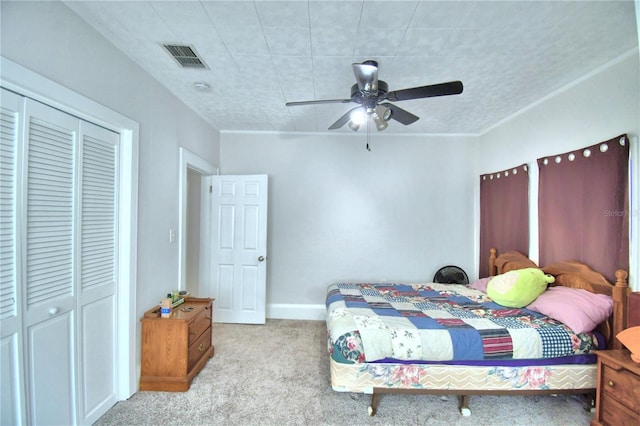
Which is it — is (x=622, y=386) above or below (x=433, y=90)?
below

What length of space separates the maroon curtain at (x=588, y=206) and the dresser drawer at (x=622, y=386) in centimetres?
72

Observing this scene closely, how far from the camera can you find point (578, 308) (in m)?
2.00

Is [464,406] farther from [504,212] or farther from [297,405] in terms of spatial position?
[504,212]

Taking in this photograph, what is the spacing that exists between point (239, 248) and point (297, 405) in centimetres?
205

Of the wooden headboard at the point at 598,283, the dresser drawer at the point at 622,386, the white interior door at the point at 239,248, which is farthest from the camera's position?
the white interior door at the point at 239,248

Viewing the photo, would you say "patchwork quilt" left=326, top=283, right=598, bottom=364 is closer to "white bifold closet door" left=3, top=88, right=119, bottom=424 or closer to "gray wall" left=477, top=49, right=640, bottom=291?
"gray wall" left=477, top=49, right=640, bottom=291

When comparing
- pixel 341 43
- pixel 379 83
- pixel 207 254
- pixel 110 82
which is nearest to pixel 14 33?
pixel 110 82

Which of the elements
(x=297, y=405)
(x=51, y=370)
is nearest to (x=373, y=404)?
(x=297, y=405)

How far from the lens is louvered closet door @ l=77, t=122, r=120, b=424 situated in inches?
68.3

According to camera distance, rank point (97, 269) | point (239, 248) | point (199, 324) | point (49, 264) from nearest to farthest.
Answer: point (49, 264)
point (97, 269)
point (199, 324)
point (239, 248)

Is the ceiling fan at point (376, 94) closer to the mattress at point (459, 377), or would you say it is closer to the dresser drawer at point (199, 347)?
the mattress at point (459, 377)

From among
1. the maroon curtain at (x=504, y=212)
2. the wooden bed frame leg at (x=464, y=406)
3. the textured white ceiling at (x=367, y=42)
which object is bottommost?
the wooden bed frame leg at (x=464, y=406)

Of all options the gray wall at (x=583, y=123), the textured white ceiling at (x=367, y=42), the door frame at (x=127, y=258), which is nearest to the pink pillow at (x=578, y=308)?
the gray wall at (x=583, y=123)

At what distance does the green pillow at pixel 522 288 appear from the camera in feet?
7.68
